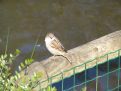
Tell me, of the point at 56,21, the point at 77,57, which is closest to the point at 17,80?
the point at 77,57

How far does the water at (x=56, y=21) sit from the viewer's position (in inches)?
377

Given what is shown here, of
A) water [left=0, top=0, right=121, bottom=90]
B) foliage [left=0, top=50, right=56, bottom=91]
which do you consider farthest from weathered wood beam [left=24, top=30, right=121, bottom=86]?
water [left=0, top=0, right=121, bottom=90]

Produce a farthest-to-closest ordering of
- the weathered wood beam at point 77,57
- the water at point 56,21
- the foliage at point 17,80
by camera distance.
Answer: the water at point 56,21, the weathered wood beam at point 77,57, the foliage at point 17,80

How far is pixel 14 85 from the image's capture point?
334cm

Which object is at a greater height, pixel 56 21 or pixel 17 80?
pixel 56 21

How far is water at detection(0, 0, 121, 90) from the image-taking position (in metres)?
9.57

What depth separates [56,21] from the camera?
10586mm

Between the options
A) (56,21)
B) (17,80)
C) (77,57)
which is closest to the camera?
(17,80)

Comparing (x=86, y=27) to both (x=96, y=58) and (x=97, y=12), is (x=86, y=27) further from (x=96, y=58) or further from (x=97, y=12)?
(x=96, y=58)

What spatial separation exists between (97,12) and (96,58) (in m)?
7.06

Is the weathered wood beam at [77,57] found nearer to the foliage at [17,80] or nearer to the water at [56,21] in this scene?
the foliage at [17,80]

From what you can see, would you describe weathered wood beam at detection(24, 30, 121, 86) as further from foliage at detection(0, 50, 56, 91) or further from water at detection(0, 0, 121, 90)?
water at detection(0, 0, 121, 90)

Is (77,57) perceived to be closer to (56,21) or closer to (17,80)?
(17,80)

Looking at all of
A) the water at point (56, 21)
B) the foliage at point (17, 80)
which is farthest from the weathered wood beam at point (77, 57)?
the water at point (56, 21)
